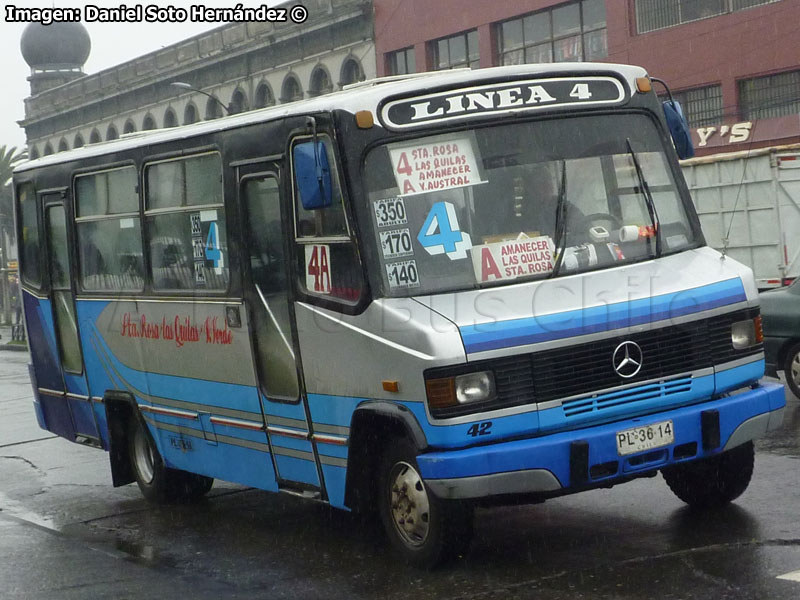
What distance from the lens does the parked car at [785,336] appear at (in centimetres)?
1255

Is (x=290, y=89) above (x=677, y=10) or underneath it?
above

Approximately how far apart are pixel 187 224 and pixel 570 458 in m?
3.52

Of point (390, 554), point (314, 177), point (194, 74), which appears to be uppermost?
point (194, 74)

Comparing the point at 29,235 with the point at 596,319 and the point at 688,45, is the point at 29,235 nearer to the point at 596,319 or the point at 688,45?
the point at 596,319

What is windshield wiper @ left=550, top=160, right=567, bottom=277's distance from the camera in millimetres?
7105

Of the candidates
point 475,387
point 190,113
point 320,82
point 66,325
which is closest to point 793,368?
point 66,325

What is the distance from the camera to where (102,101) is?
2477 inches

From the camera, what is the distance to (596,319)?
22.2 ft

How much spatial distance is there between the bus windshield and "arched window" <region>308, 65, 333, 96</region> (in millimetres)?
39377

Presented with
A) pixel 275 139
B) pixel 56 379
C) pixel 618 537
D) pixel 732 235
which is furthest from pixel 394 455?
pixel 732 235

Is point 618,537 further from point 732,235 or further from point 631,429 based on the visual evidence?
point 732,235

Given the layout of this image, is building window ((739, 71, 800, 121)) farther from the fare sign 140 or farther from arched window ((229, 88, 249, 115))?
the fare sign 140

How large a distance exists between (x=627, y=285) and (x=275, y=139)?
2.18 meters

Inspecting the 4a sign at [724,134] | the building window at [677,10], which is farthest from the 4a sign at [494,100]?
the 4a sign at [724,134]
